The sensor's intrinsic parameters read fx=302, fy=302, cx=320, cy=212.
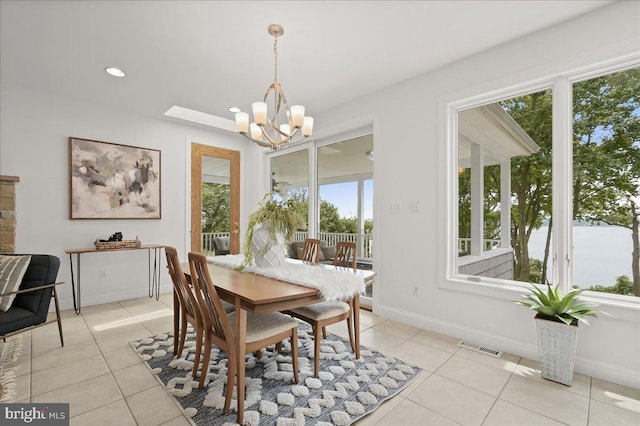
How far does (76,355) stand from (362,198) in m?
3.47

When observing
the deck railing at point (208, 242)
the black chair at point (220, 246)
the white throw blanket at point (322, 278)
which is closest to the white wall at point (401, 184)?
the deck railing at point (208, 242)

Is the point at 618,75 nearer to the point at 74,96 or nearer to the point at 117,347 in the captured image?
the point at 117,347

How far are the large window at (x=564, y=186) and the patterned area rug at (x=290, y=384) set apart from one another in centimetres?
144

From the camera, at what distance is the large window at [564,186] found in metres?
2.31

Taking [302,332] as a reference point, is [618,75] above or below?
above

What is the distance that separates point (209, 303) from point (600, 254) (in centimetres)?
294

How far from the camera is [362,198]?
168 inches

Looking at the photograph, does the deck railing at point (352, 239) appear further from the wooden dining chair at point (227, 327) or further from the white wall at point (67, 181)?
the wooden dining chair at point (227, 327)

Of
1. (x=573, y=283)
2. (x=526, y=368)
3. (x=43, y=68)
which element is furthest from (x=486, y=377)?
(x=43, y=68)

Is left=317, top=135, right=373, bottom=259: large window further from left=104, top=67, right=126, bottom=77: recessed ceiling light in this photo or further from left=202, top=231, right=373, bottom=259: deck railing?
left=104, top=67, right=126, bottom=77: recessed ceiling light

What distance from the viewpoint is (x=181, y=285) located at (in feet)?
7.38

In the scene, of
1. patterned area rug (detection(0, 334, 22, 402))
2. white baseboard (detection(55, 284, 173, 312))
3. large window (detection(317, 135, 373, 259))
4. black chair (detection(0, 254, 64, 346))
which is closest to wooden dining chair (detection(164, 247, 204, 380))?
patterned area rug (detection(0, 334, 22, 402))

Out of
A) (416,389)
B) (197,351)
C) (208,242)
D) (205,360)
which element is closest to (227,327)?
(205,360)

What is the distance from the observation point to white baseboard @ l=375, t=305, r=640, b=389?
2.17 metres
